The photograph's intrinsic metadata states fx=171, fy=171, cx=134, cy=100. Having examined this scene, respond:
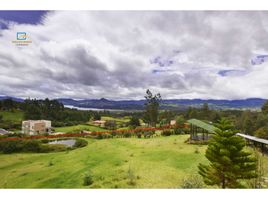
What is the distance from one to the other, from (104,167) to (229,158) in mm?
3066

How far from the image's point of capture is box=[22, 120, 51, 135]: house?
18.2 feet

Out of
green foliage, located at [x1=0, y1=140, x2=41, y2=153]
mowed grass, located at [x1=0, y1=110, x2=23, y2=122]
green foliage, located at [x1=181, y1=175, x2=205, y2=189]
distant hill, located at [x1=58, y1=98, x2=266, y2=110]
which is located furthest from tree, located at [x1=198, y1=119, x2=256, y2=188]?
mowed grass, located at [x1=0, y1=110, x2=23, y2=122]

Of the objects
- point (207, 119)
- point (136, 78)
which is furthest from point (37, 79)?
point (207, 119)

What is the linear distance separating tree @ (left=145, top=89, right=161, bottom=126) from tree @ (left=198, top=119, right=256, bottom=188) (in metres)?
2.83

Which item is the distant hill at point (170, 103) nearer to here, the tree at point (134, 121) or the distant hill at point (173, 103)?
the distant hill at point (173, 103)

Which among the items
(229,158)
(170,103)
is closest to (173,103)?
(170,103)

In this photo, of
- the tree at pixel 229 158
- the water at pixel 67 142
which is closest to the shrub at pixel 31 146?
the water at pixel 67 142

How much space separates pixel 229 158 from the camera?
3.31m

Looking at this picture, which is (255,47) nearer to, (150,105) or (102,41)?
(150,105)

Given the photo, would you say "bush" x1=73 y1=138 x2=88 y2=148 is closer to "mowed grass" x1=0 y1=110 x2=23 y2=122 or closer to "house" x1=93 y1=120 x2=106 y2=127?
"house" x1=93 y1=120 x2=106 y2=127

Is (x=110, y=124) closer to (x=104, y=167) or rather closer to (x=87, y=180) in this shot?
(x=104, y=167)

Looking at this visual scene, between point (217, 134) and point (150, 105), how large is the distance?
142 inches

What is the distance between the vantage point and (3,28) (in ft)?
14.8
